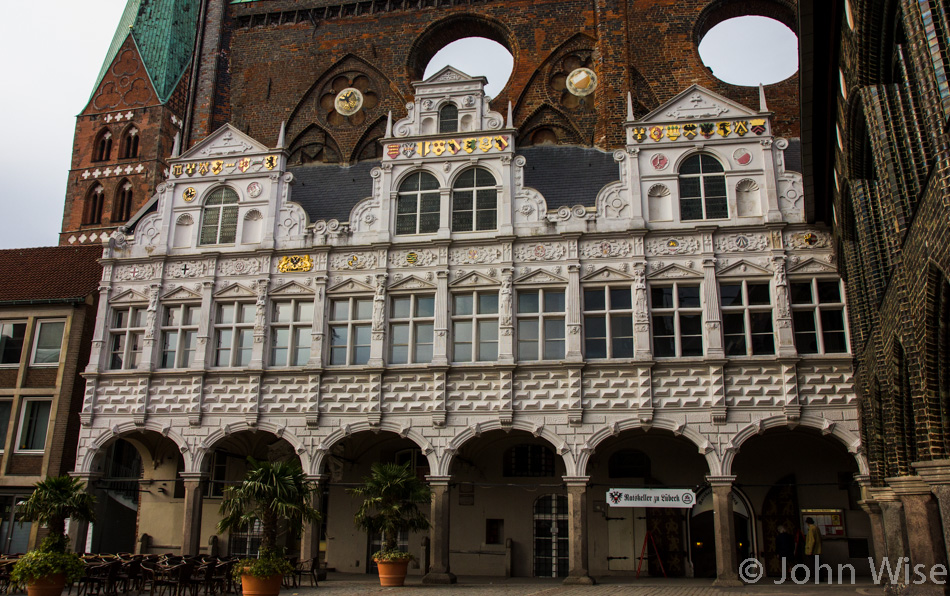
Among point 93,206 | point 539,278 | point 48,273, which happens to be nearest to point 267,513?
point 539,278

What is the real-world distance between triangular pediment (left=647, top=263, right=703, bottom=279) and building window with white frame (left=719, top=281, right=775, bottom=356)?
2.43 feet

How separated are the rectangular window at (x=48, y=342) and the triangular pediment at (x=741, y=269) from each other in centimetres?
1875

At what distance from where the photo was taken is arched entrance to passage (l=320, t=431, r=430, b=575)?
23531mm

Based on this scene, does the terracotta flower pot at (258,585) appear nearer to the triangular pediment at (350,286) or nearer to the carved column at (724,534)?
the triangular pediment at (350,286)

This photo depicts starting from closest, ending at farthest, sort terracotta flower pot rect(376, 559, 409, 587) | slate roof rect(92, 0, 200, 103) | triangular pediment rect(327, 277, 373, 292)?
terracotta flower pot rect(376, 559, 409, 587)
triangular pediment rect(327, 277, 373, 292)
slate roof rect(92, 0, 200, 103)

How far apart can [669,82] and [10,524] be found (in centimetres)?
Answer: 2621

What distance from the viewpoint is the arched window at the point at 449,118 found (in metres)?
23.3

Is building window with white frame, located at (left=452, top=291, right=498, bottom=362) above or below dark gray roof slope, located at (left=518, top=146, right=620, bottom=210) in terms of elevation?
below

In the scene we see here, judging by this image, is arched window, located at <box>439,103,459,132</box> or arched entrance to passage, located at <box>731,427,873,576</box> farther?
arched window, located at <box>439,103,459,132</box>

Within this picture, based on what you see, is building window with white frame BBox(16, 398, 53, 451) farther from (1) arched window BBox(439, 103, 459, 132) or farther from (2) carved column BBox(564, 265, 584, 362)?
(2) carved column BBox(564, 265, 584, 362)

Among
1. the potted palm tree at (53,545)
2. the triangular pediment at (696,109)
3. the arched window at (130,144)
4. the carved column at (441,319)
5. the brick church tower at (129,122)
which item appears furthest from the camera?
the arched window at (130,144)

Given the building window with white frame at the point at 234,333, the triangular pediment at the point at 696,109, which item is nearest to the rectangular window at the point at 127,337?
the building window with white frame at the point at 234,333

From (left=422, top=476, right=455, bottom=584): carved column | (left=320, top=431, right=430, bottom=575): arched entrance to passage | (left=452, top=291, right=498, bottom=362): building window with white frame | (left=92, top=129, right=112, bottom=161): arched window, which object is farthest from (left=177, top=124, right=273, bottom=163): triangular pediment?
(left=92, top=129, right=112, bottom=161): arched window

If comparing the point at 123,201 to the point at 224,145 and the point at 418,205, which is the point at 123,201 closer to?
the point at 224,145
